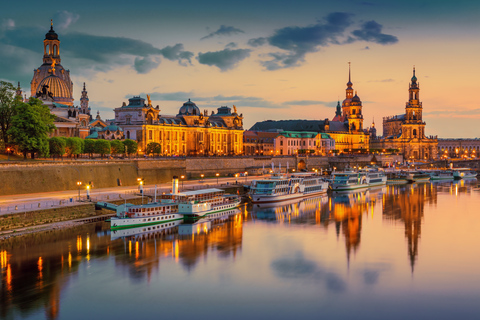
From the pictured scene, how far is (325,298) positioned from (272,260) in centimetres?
797

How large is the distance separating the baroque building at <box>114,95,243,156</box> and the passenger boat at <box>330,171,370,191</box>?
35804 millimetres

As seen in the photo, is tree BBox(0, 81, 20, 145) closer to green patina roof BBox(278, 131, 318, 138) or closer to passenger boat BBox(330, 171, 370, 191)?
passenger boat BBox(330, 171, 370, 191)

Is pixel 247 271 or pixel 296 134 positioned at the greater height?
pixel 296 134

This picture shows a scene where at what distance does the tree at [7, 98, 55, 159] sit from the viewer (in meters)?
59.0

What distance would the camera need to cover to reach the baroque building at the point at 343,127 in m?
171

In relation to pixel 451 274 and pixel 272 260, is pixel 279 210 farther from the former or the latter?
pixel 451 274

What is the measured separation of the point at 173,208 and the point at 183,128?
63.5 meters

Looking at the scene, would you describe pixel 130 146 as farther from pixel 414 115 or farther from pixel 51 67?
pixel 414 115

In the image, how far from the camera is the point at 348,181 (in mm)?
85625

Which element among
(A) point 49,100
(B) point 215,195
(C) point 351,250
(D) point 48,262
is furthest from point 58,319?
(A) point 49,100

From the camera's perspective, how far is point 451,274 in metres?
32.2

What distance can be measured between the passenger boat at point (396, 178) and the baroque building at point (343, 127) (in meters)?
49.0

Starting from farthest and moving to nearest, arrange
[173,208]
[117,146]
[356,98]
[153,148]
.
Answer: [356,98] < [153,148] < [117,146] < [173,208]

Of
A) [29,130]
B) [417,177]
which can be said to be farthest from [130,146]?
[417,177]
